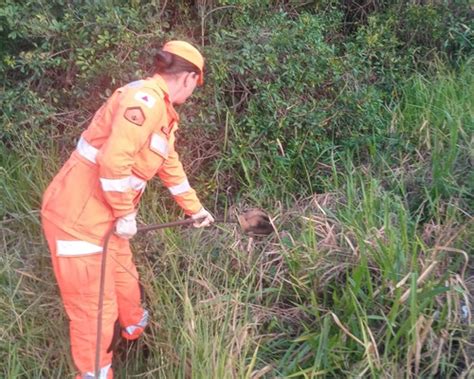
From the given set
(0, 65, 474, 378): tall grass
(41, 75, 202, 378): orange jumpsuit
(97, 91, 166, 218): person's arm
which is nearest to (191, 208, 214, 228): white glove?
(0, 65, 474, 378): tall grass

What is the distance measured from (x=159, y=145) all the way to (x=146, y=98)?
0.81 feet

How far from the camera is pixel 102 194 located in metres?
2.82

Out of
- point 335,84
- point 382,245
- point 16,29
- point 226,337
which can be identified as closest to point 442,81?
point 335,84

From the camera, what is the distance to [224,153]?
419 cm

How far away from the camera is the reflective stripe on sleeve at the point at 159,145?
2.82m

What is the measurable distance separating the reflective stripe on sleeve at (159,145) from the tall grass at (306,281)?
70cm

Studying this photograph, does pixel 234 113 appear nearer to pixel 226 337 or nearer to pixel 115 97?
pixel 115 97

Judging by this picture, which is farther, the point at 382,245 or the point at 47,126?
the point at 47,126

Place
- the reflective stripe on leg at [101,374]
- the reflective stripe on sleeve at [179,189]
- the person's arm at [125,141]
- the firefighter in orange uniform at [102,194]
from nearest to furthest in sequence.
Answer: the person's arm at [125,141] < the firefighter in orange uniform at [102,194] < the reflective stripe on leg at [101,374] < the reflective stripe on sleeve at [179,189]

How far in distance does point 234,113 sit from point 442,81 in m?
1.59

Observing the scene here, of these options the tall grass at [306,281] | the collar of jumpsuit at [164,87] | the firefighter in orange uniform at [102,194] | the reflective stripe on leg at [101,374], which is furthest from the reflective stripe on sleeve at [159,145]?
the reflective stripe on leg at [101,374]

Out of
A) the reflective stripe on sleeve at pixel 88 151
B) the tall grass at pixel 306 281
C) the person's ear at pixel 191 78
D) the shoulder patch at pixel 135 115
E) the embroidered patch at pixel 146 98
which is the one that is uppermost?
the person's ear at pixel 191 78

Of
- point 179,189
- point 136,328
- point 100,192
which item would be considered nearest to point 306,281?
point 179,189

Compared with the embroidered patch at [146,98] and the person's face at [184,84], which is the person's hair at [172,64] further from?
the embroidered patch at [146,98]
